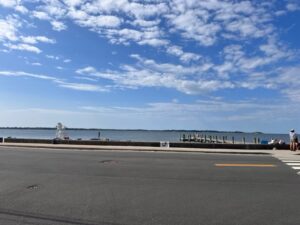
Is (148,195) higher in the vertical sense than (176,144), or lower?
lower

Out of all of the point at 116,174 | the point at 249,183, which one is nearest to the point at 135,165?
the point at 116,174

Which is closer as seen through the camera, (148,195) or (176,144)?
(148,195)

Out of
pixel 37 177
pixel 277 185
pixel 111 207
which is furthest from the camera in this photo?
pixel 37 177

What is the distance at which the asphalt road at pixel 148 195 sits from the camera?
27.6 ft

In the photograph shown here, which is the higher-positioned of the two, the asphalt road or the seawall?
the seawall

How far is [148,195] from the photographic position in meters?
10.6

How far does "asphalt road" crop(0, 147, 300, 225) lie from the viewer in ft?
27.6

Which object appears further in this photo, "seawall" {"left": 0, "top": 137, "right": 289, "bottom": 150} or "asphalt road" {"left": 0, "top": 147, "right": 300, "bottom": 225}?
"seawall" {"left": 0, "top": 137, "right": 289, "bottom": 150}

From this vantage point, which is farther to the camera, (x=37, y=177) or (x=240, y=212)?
(x=37, y=177)

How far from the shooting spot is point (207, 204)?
9.63 meters

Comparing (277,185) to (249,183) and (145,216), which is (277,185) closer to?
(249,183)

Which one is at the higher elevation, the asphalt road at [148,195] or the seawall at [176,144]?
the seawall at [176,144]

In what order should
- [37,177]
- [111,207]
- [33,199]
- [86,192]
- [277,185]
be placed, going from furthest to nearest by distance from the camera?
[37,177] → [277,185] → [86,192] → [33,199] → [111,207]

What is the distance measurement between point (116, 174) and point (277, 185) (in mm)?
4954
